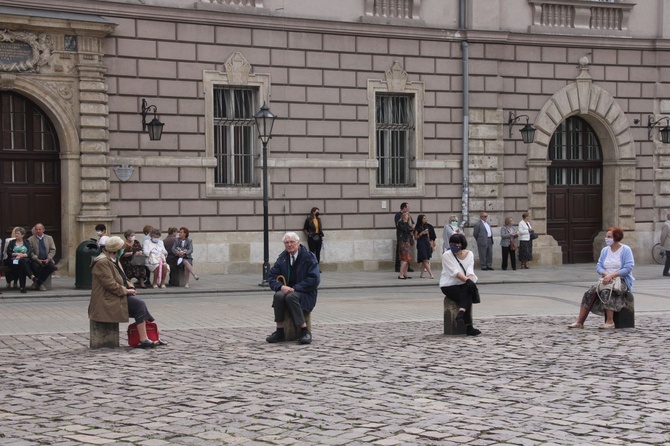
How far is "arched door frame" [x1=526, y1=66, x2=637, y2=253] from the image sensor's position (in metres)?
29.3

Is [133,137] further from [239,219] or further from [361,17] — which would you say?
[361,17]

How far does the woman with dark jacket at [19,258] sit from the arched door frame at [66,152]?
240cm

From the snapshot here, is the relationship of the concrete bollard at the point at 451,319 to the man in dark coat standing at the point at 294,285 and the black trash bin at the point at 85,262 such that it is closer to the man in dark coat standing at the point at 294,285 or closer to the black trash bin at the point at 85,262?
the man in dark coat standing at the point at 294,285

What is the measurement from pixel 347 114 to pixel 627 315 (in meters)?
12.9

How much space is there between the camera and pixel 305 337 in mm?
13758

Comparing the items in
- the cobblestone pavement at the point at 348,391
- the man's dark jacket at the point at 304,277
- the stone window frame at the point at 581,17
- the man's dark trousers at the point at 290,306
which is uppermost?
the stone window frame at the point at 581,17

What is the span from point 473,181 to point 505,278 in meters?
3.56

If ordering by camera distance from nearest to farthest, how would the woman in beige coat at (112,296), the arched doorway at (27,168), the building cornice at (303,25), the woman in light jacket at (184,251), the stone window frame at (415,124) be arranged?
the woman in beige coat at (112,296), the woman in light jacket at (184,251), the arched doorway at (27,168), the building cornice at (303,25), the stone window frame at (415,124)

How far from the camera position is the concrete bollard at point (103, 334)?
1318cm

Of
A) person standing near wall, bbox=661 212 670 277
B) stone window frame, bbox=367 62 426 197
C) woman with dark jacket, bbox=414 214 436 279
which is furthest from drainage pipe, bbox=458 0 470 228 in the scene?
person standing near wall, bbox=661 212 670 277

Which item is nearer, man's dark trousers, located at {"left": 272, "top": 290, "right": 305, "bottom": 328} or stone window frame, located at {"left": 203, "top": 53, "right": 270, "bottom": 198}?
man's dark trousers, located at {"left": 272, "top": 290, "right": 305, "bottom": 328}

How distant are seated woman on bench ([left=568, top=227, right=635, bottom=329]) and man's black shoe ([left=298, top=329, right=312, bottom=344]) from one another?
13.2 ft

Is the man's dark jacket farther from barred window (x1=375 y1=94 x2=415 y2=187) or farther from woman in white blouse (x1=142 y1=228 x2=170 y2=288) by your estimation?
barred window (x1=375 y1=94 x2=415 y2=187)

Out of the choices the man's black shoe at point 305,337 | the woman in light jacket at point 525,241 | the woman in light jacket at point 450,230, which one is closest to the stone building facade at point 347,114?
the woman in light jacket at point 525,241
